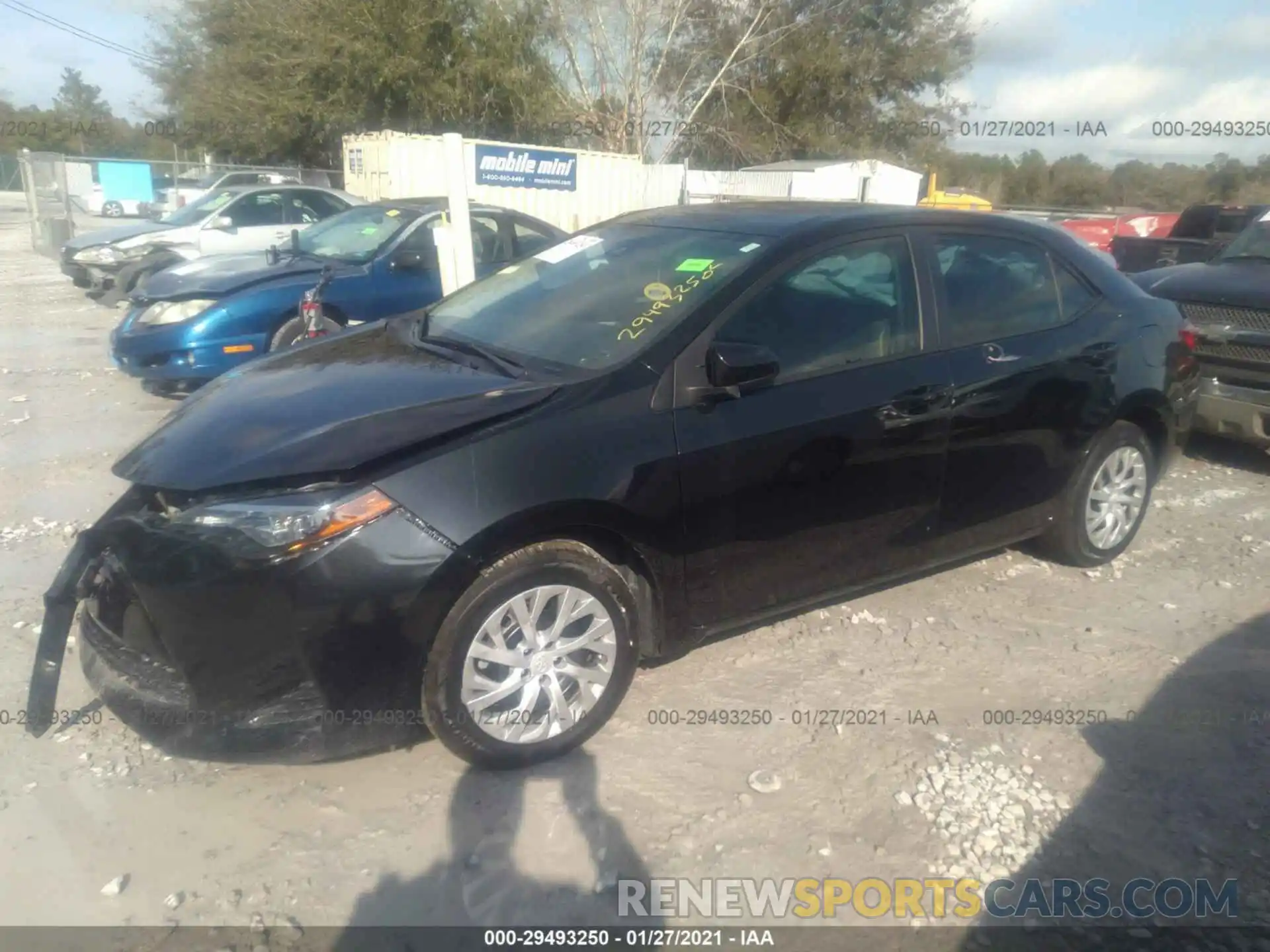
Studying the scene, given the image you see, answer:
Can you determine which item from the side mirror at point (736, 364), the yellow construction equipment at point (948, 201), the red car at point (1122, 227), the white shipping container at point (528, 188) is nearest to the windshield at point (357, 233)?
the side mirror at point (736, 364)

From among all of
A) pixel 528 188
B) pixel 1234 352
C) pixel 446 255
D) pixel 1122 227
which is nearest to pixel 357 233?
pixel 446 255

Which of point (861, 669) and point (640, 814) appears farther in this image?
point (861, 669)

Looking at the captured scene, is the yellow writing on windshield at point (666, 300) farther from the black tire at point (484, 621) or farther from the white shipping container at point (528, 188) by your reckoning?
the white shipping container at point (528, 188)

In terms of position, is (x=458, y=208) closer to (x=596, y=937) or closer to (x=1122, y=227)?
(x=596, y=937)

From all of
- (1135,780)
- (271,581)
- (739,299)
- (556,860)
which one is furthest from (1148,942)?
(271,581)

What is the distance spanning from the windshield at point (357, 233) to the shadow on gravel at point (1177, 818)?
20.8 feet

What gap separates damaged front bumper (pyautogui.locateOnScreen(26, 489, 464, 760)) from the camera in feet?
8.64

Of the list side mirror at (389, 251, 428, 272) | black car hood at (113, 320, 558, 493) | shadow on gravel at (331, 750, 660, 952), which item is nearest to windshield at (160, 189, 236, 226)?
side mirror at (389, 251, 428, 272)

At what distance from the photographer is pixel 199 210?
12820 mm

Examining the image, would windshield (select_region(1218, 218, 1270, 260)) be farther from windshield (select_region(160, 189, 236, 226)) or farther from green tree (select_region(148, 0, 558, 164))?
green tree (select_region(148, 0, 558, 164))

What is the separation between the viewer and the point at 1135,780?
320cm

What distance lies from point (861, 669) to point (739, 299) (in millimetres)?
1573

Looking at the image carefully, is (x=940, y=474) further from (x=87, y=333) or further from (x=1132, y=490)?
(x=87, y=333)

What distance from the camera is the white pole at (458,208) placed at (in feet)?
19.9
